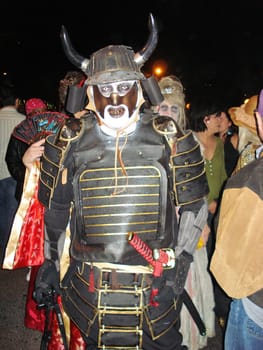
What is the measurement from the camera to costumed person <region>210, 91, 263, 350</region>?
4.85ft

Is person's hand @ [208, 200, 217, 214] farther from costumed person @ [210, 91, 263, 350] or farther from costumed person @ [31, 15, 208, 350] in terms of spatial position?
costumed person @ [210, 91, 263, 350]

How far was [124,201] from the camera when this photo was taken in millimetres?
2086

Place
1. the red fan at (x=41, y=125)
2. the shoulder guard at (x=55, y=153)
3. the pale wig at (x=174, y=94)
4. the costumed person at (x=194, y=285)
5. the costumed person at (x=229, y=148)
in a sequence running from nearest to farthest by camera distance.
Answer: the shoulder guard at (x=55, y=153) < the red fan at (x=41, y=125) < the costumed person at (x=194, y=285) < the pale wig at (x=174, y=94) < the costumed person at (x=229, y=148)

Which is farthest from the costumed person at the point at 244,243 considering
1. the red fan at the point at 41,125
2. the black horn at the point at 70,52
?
the red fan at the point at 41,125

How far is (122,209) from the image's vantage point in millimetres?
2088

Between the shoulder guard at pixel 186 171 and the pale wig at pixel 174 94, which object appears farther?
the pale wig at pixel 174 94

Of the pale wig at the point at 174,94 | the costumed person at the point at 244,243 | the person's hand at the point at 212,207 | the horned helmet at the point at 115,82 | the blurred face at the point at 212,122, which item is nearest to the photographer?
the costumed person at the point at 244,243

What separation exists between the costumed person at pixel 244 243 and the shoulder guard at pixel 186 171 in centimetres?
52

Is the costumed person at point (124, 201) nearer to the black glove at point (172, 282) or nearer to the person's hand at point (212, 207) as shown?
the black glove at point (172, 282)

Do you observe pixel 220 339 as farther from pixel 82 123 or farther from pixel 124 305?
pixel 82 123

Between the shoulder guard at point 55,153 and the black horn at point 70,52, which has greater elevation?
the black horn at point 70,52

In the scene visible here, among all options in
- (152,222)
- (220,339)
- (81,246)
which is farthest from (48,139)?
(220,339)

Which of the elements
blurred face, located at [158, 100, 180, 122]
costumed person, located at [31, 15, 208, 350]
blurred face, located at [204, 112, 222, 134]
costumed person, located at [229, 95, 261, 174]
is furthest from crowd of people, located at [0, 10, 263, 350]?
blurred face, located at [204, 112, 222, 134]

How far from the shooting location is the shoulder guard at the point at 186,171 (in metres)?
2.13
